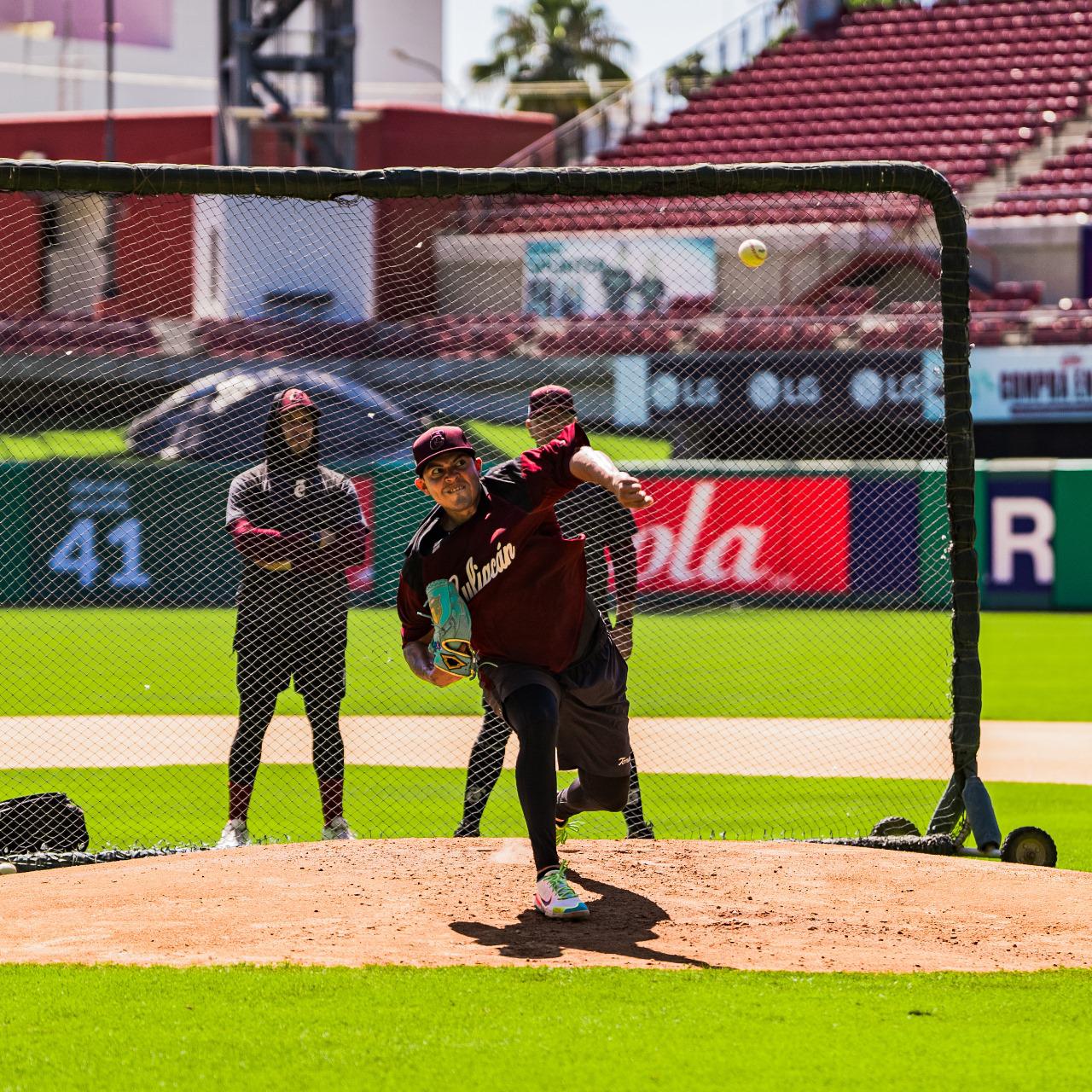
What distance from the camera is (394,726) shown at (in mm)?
12570

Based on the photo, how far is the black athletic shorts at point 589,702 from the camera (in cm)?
615

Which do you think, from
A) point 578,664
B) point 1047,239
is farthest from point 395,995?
point 1047,239

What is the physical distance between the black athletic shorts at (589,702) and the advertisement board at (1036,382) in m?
19.6

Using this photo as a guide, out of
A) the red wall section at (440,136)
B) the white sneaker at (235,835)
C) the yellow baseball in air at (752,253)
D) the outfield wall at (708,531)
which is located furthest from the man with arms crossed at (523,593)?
the red wall section at (440,136)

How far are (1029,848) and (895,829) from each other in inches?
27.1

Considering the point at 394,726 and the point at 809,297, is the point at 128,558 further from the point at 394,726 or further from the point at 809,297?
the point at 809,297

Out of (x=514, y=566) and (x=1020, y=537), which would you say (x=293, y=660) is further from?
(x=1020, y=537)

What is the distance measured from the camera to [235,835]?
7.88 metres

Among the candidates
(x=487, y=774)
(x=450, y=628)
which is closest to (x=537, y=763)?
(x=450, y=628)

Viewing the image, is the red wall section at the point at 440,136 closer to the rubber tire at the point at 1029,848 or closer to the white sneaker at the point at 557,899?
the rubber tire at the point at 1029,848

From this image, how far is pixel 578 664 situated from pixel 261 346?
1549 cm

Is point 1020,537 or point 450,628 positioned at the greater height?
point 450,628

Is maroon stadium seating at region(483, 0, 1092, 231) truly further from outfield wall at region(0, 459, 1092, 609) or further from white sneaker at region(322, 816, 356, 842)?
white sneaker at region(322, 816, 356, 842)

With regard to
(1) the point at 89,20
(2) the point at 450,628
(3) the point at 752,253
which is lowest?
(2) the point at 450,628
